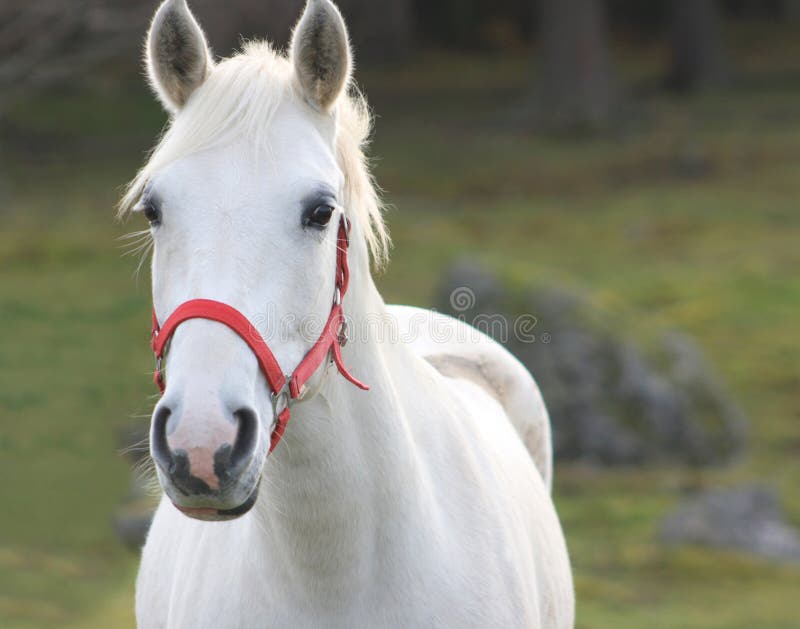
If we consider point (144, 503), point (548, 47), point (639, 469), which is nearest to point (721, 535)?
point (639, 469)

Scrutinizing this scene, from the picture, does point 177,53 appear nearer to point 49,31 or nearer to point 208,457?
point 208,457

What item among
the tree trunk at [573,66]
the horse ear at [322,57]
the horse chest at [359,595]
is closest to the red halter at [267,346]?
the horse ear at [322,57]

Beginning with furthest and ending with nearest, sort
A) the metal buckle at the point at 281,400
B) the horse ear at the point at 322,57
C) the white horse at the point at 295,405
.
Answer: the horse ear at the point at 322,57, the metal buckle at the point at 281,400, the white horse at the point at 295,405

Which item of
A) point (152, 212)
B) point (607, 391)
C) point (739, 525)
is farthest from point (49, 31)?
point (152, 212)

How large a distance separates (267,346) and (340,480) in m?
0.48

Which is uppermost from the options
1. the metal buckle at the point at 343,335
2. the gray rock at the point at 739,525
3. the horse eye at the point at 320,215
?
the horse eye at the point at 320,215

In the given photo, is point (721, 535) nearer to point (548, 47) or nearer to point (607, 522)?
point (607, 522)

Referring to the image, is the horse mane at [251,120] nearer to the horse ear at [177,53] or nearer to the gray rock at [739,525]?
the horse ear at [177,53]

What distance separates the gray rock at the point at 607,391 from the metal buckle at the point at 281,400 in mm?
6142

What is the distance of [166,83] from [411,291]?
9.74 m

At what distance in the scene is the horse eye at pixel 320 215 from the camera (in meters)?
2.45

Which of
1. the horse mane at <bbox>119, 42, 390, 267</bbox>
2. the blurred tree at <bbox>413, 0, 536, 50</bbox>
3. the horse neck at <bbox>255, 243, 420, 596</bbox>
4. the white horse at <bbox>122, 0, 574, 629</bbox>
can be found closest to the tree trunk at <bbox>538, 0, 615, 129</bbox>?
the blurred tree at <bbox>413, 0, 536, 50</bbox>

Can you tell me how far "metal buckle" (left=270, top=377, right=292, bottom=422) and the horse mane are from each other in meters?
0.52

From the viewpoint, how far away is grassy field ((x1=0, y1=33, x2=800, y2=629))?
22.7 ft
